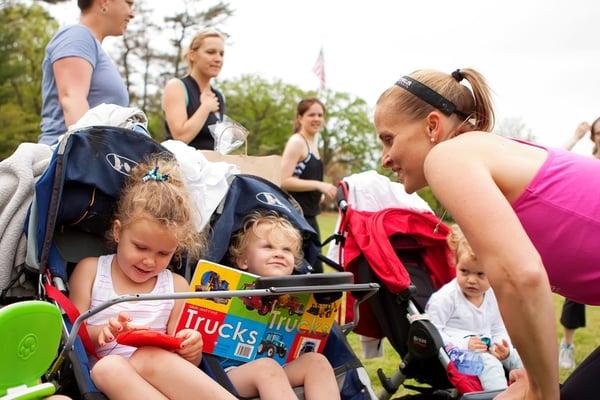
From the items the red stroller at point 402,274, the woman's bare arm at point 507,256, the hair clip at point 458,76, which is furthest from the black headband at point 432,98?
the red stroller at point 402,274

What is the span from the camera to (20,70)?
86.9 feet

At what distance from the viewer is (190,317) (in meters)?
2.63

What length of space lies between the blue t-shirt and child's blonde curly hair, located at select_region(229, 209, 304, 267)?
955mm

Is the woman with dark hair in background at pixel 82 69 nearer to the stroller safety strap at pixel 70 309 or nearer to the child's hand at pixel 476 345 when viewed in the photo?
the stroller safety strap at pixel 70 309

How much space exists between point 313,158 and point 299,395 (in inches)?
122

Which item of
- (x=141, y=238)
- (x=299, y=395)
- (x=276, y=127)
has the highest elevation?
A: (x=141, y=238)

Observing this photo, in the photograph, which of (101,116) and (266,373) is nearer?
(266,373)

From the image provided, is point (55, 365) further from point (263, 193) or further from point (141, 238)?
point (263, 193)

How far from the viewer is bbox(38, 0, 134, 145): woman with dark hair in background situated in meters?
3.29

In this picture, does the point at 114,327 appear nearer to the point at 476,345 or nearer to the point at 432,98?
the point at 432,98

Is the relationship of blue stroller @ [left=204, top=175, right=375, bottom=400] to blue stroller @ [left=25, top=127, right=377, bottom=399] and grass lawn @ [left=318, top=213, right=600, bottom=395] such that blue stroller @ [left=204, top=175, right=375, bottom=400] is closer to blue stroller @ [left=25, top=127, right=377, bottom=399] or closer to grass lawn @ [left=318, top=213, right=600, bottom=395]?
blue stroller @ [left=25, top=127, right=377, bottom=399]

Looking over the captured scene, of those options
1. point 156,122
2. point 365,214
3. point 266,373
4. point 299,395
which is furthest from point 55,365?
point 156,122

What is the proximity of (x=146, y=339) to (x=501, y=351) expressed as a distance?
1781mm

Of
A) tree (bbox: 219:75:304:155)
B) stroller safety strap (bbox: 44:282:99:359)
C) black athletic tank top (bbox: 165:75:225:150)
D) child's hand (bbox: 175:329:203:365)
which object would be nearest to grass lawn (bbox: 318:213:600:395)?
black athletic tank top (bbox: 165:75:225:150)
